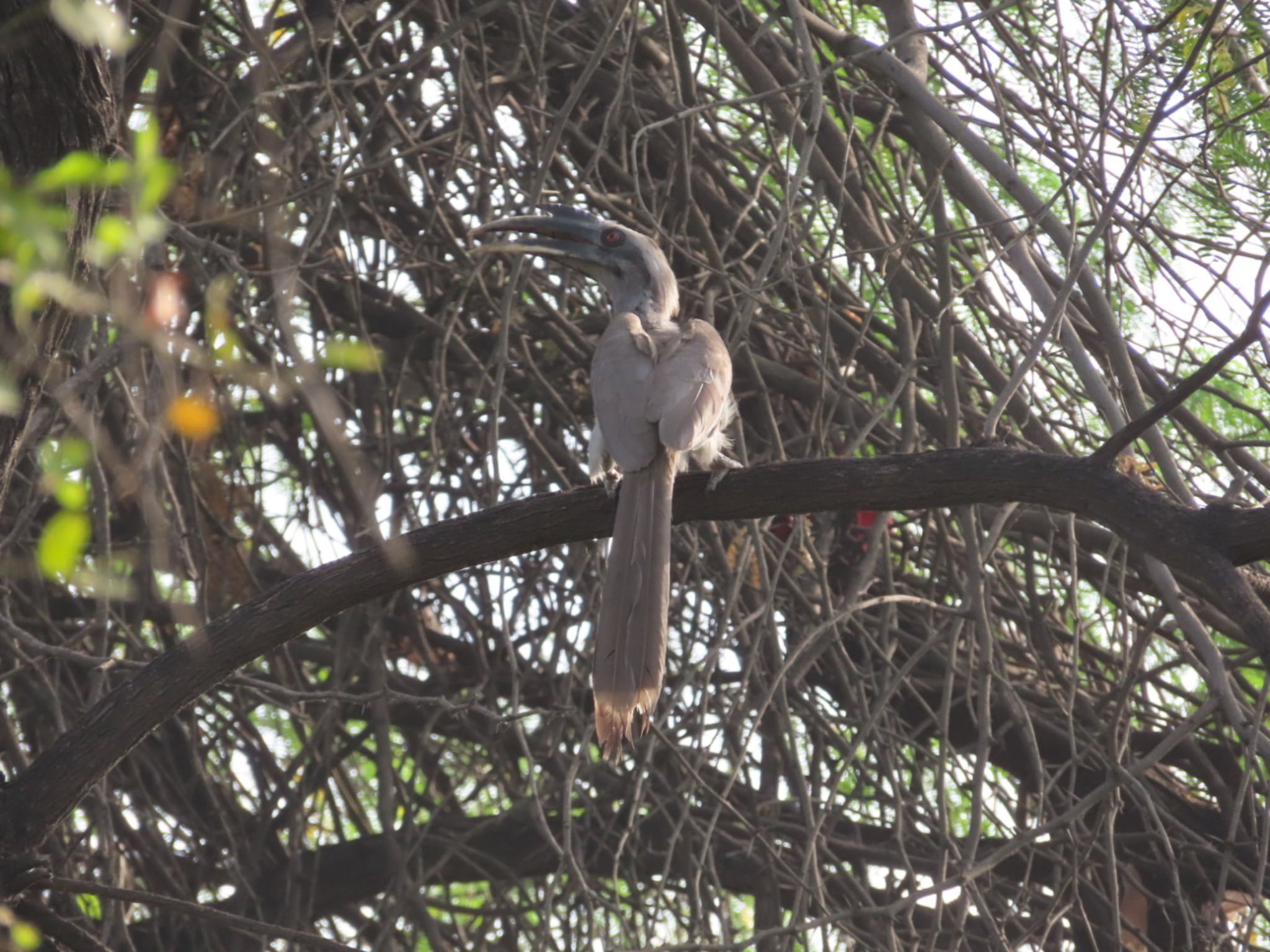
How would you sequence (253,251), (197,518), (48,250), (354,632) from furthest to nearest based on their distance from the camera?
1. (253,251)
2. (354,632)
3. (197,518)
4. (48,250)

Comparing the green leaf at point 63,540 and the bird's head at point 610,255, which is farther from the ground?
the bird's head at point 610,255

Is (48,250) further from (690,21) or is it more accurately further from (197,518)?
(690,21)

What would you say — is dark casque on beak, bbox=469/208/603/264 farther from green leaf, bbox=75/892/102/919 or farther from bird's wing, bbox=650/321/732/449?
green leaf, bbox=75/892/102/919

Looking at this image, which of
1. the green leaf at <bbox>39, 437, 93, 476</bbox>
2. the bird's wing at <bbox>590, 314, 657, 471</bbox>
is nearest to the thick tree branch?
the bird's wing at <bbox>590, 314, 657, 471</bbox>

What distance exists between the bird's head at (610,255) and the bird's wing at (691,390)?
564mm

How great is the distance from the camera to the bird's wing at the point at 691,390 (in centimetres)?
379

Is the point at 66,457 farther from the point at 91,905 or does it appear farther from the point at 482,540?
the point at 91,905

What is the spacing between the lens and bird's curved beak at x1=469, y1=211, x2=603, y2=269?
4.47 metres

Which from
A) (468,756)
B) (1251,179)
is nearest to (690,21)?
(1251,179)

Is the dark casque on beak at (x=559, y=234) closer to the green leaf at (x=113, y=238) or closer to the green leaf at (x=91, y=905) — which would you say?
the green leaf at (x=91, y=905)

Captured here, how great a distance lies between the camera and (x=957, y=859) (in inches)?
150

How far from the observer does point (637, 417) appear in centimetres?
386

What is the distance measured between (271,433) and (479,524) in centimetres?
264

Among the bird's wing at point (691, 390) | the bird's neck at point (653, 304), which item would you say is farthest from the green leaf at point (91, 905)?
the bird's neck at point (653, 304)
